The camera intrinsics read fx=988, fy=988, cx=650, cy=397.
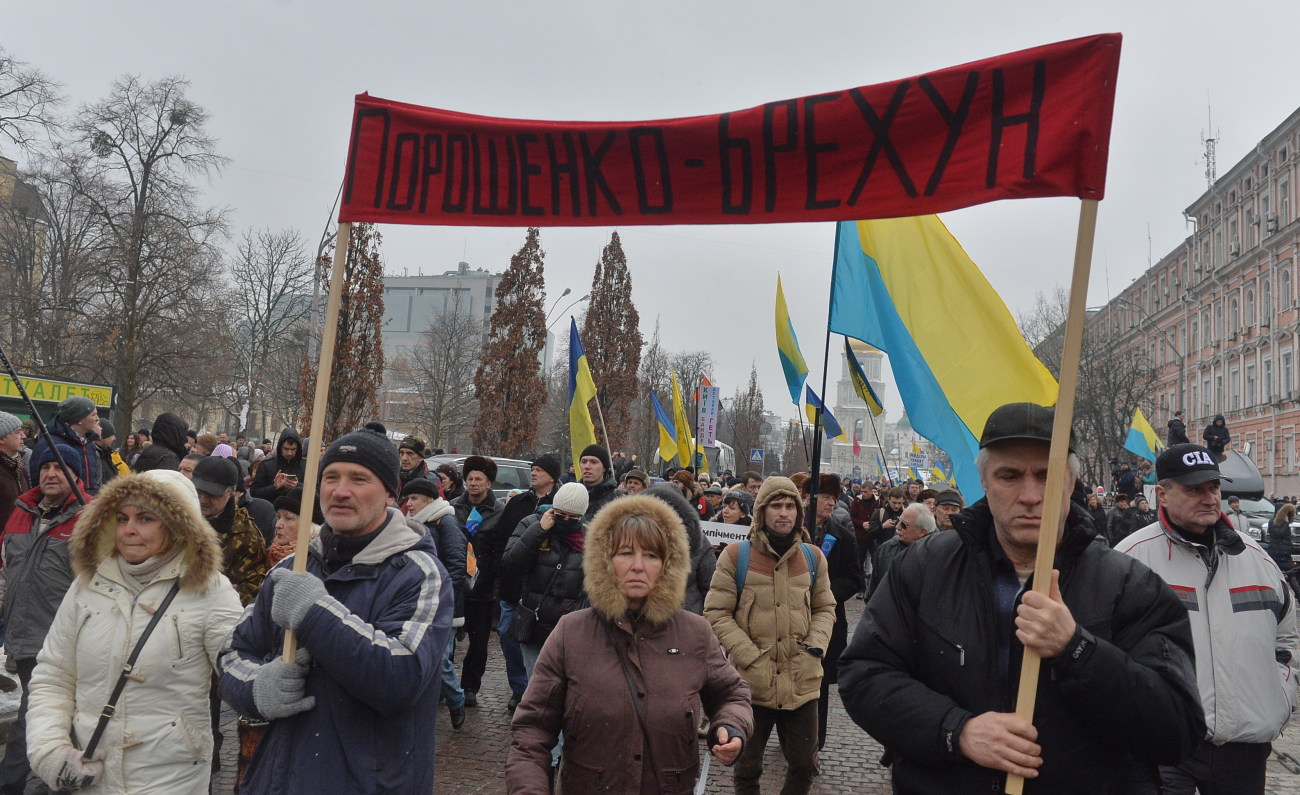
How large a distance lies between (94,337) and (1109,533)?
96.4 feet

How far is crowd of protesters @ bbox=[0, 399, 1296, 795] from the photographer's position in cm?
235

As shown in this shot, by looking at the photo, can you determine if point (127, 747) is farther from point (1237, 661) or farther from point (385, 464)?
point (1237, 661)

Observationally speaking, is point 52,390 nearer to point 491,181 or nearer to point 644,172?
point 491,181

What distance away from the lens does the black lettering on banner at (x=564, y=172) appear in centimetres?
340

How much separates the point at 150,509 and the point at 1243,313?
67.1m

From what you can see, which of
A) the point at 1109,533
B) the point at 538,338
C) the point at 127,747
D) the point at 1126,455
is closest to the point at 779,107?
the point at 127,747

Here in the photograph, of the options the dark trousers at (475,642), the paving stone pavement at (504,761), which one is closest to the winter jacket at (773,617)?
the paving stone pavement at (504,761)

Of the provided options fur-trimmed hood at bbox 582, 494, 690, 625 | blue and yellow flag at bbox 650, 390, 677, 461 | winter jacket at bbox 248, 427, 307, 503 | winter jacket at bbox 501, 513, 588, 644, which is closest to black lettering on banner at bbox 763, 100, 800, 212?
fur-trimmed hood at bbox 582, 494, 690, 625

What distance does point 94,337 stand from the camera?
31172mm

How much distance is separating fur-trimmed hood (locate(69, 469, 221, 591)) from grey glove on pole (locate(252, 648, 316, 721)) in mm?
1070

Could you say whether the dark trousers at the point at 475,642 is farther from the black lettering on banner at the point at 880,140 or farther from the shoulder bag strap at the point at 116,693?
the black lettering on banner at the point at 880,140

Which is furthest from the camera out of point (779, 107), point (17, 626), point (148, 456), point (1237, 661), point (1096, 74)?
point (148, 456)

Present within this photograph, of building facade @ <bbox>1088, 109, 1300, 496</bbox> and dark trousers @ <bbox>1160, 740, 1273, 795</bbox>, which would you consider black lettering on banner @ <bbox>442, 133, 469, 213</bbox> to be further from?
building facade @ <bbox>1088, 109, 1300, 496</bbox>

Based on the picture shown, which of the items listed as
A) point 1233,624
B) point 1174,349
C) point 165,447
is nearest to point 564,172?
point 1233,624
